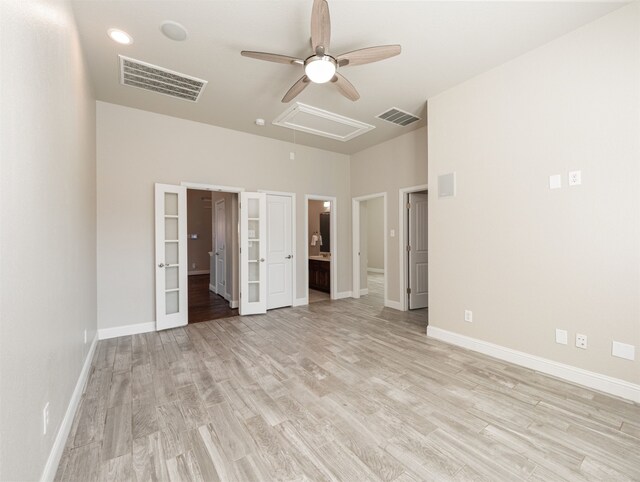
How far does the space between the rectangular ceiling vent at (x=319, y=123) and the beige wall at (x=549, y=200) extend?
1.35m

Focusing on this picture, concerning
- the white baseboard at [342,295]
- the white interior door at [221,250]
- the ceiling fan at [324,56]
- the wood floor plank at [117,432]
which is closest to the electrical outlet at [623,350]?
the ceiling fan at [324,56]

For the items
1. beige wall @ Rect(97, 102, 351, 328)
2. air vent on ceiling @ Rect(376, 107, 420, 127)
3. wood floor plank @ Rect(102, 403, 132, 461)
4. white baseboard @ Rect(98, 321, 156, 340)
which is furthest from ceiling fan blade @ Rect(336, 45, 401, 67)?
white baseboard @ Rect(98, 321, 156, 340)

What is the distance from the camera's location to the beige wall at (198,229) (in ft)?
31.7

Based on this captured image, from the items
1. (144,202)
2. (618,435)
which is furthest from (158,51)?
(618,435)

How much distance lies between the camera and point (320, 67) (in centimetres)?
229

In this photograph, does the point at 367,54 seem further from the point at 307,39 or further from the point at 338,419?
the point at 338,419

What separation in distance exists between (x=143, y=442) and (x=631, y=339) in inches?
145

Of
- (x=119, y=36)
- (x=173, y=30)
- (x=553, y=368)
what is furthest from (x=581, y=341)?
(x=119, y=36)

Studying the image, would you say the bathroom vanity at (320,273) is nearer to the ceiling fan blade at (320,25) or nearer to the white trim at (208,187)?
the white trim at (208,187)

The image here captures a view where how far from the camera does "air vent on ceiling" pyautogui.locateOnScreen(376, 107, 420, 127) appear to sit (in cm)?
408

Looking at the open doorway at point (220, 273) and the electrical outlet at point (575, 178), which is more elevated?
the electrical outlet at point (575, 178)

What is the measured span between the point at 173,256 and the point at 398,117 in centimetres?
396

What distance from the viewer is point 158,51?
2770 millimetres

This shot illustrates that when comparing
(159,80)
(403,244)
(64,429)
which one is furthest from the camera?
(403,244)
